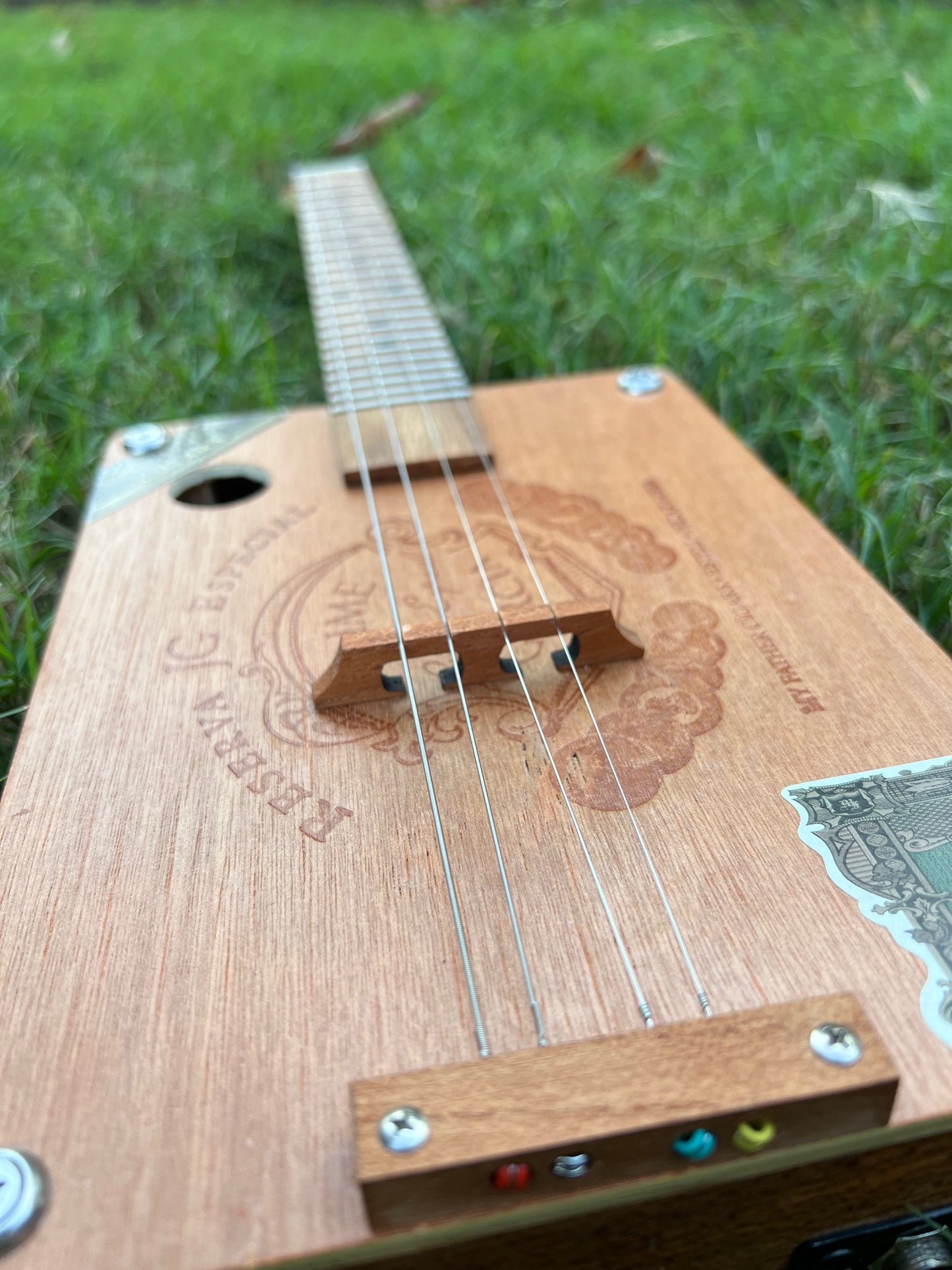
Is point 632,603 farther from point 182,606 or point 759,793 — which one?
point 182,606

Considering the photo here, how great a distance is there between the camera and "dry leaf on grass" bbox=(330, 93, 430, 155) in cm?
284

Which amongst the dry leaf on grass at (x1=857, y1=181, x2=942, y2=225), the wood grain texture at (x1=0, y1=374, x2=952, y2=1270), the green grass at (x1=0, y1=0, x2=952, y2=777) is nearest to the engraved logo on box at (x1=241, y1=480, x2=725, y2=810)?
the wood grain texture at (x1=0, y1=374, x2=952, y2=1270)

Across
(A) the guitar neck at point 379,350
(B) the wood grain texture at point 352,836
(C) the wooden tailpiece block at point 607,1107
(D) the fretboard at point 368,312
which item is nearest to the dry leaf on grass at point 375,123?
(D) the fretboard at point 368,312

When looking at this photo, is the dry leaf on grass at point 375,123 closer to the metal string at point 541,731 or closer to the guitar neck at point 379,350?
the guitar neck at point 379,350

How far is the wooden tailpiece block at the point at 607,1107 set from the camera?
595 millimetres

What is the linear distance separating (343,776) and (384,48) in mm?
3418

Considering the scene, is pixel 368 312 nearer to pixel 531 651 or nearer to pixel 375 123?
pixel 531 651

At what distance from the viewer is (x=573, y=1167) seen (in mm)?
615

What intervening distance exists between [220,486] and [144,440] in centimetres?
12

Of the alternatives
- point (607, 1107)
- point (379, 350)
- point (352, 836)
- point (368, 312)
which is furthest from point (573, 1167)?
point (368, 312)


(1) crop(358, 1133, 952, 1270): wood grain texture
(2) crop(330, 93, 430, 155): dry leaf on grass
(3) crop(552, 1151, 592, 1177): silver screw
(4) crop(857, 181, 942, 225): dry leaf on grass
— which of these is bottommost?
(1) crop(358, 1133, 952, 1270): wood grain texture

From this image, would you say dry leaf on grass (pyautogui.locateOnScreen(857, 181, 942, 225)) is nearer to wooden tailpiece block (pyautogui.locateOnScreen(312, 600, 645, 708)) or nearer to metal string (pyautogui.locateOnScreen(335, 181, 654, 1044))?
metal string (pyautogui.locateOnScreen(335, 181, 654, 1044))

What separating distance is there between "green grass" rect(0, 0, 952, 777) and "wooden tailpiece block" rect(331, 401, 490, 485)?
455 mm

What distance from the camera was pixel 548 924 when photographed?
77 cm
